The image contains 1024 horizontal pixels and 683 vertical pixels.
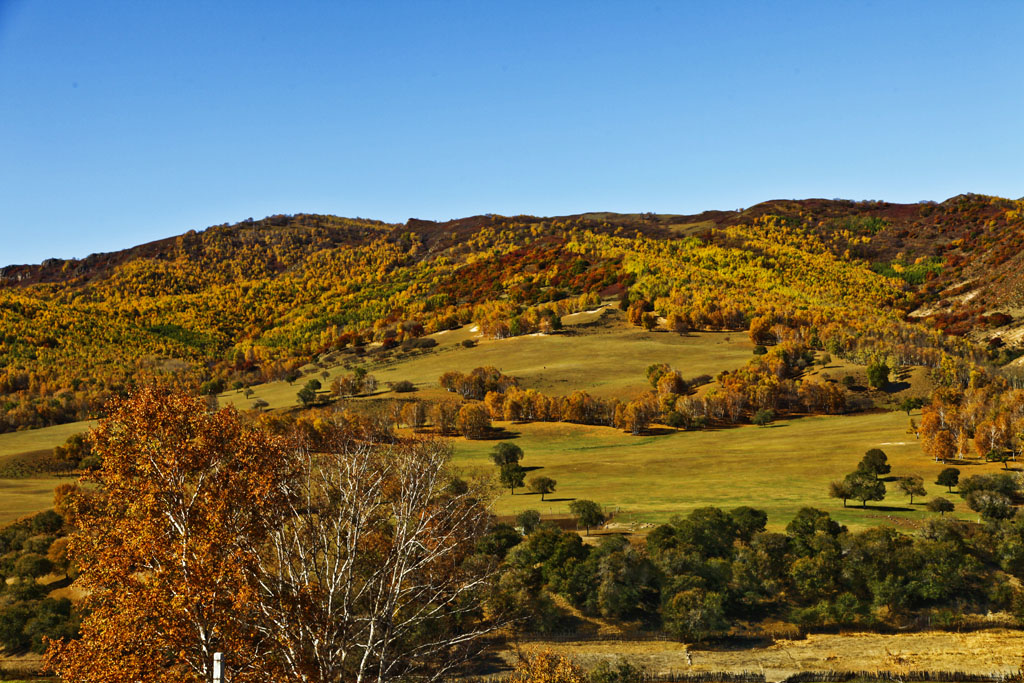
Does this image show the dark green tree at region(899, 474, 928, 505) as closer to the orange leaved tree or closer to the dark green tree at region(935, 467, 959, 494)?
the dark green tree at region(935, 467, 959, 494)

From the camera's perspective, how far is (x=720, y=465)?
97500mm

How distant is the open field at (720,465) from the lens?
74.8m

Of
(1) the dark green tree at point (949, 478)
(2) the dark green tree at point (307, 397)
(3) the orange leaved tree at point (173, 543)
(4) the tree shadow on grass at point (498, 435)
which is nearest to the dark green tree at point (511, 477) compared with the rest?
(4) the tree shadow on grass at point (498, 435)

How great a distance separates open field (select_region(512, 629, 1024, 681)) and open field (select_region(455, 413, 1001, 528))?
1580cm

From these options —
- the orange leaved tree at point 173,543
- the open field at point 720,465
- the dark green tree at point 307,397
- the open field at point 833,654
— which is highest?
the orange leaved tree at point 173,543

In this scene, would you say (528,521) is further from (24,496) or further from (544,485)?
(24,496)

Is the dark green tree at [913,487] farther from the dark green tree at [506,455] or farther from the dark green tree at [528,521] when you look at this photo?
the dark green tree at [506,455]

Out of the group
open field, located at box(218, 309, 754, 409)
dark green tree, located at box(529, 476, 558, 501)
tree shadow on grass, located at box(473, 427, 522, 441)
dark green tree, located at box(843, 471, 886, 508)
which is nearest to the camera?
dark green tree, located at box(843, 471, 886, 508)

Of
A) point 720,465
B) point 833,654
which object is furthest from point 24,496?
point 833,654

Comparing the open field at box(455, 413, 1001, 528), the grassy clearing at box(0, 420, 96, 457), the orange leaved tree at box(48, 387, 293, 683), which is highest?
the orange leaved tree at box(48, 387, 293, 683)

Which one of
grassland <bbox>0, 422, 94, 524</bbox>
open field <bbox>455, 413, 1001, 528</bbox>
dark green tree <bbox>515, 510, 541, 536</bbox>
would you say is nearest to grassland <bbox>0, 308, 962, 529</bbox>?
open field <bbox>455, 413, 1001, 528</bbox>

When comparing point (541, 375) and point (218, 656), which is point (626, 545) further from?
point (541, 375)

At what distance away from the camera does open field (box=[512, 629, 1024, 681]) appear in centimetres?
4681

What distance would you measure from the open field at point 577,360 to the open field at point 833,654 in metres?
86.4
